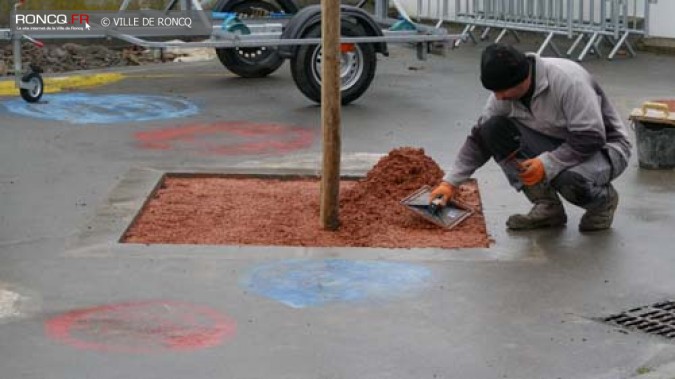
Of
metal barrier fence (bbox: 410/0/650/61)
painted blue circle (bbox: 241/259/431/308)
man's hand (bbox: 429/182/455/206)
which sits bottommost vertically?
metal barrier fence (bbox: 410/0/650/61)

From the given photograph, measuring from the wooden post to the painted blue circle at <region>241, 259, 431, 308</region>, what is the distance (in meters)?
0.66

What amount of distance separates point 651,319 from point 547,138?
175cm

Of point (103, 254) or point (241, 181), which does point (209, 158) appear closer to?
point (241, 181)

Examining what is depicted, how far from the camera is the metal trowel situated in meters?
7.95

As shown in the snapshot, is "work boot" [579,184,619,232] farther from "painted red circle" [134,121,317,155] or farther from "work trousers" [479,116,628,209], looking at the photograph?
"painted red circle" [134,121,317,155]

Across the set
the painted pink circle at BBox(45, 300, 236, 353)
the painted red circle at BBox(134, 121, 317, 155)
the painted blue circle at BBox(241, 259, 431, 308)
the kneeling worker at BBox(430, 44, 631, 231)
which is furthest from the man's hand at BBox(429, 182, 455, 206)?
the painted red circle at BBox(134, 121, 317, 155)

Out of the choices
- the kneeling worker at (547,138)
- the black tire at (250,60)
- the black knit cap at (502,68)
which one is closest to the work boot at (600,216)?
the kneeling worker at (547,138)

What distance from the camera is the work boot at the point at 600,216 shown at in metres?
7.84

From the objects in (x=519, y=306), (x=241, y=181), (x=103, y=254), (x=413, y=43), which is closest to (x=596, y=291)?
(x=519, y=306)

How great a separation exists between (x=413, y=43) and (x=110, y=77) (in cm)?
375

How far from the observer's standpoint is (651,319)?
20.6 feet

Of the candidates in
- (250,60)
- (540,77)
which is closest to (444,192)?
(540,77)

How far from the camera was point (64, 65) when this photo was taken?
15.7 m

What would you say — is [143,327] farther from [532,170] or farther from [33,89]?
[33,89]
